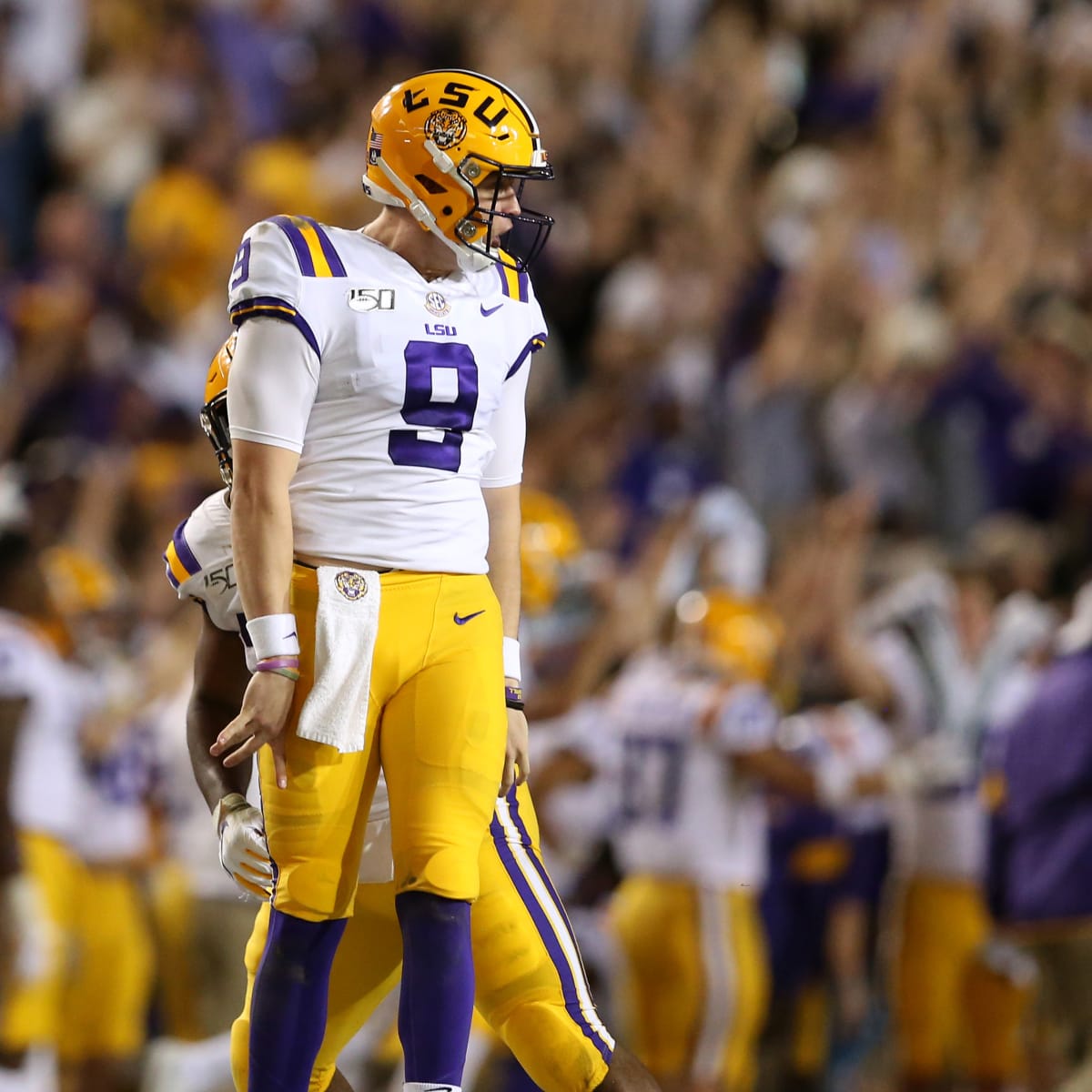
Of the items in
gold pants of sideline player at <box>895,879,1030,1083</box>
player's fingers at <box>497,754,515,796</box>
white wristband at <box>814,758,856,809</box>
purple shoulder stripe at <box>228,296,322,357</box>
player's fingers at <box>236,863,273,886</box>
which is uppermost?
purple shoulder stripe at <box>228,296,322,357</box>

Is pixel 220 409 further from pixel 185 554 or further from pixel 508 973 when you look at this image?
pixel 508 973

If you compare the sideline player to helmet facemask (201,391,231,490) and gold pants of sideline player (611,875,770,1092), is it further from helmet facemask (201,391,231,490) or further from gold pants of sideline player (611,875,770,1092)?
gold pants of sideline player (611,875,770,1092)

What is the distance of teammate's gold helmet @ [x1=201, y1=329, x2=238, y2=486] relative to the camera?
4.14 m

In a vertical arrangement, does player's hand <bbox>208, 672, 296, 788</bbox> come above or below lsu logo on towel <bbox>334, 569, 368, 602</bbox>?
below

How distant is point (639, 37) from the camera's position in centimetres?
1405

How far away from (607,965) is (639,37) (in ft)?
25.3

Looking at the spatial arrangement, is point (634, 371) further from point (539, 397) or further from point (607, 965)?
point (607, 965)

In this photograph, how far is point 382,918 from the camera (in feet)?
13.8

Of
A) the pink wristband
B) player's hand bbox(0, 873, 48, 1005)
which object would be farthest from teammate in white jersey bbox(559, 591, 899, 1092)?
the pink wristband

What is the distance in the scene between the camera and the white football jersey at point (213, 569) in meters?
4.21

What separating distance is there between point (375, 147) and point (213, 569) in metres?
0.95

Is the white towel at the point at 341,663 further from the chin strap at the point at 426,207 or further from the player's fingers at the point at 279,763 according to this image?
the chin strap at the point at 426,207

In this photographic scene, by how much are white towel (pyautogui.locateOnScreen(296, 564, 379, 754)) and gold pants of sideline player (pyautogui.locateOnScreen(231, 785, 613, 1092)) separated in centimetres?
44

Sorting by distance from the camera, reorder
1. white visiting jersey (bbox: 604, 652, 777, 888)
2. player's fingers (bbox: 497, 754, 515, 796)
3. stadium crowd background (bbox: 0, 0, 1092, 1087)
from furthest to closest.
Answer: stadium crowd background (bbox: 0, 0, 1092, 1087)
white visiting jersey (bbox: 604, 652, 777, 888)
player's fingers (bbox: 497, 754, 515, 796)
